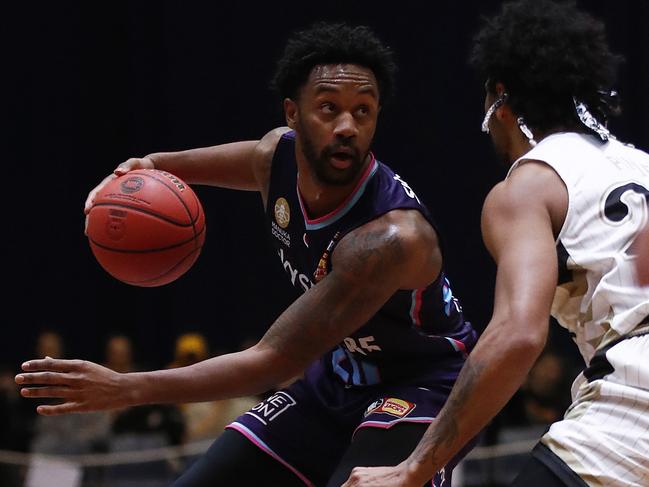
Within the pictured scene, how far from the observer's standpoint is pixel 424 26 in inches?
403

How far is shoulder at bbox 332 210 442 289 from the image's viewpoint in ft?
12.1

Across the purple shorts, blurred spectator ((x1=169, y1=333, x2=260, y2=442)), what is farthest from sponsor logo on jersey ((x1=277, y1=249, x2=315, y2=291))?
blurred spectator ((x1=169, y1=333, x2=260, y2=442))

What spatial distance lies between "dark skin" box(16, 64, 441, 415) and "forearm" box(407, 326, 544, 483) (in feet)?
2.96

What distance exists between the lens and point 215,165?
471 centimetres

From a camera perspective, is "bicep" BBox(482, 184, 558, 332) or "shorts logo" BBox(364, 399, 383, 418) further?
"shorts logo" BBox(364, 399, 383, 418)

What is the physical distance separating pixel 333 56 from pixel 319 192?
1.63 ft

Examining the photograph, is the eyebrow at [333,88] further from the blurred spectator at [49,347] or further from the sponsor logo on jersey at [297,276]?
the blurred spectator at [49,347]

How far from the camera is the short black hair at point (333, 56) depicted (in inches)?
163

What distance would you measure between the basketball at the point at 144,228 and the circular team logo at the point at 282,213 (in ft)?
0.98

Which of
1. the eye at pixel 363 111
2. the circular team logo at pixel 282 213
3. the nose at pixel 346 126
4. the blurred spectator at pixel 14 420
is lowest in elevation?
the blurred spectator at pixel 14 420

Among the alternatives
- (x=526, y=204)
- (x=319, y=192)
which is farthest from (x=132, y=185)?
(x=526, y=204)

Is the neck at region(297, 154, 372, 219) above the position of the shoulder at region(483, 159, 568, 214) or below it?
below

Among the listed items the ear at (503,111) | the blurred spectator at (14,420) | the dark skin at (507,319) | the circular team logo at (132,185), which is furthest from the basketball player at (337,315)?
the blurred spectator at (14,420)

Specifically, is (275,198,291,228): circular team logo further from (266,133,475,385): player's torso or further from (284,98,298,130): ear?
(284,98,298,130): ear
